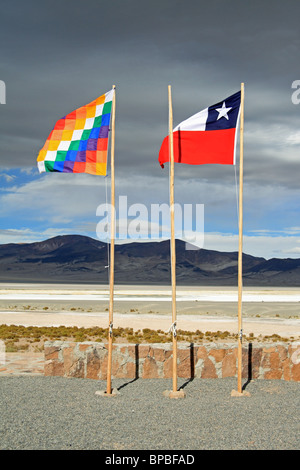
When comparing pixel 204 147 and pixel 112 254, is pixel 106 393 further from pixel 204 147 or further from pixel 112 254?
pixel 204 147

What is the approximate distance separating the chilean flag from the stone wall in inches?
200

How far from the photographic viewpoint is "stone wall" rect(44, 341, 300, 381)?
14117mm

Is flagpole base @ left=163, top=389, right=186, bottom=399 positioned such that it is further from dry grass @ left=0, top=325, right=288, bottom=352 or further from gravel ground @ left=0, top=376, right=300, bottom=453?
dry grass @ left=0, top=325, right=288, bottom=352

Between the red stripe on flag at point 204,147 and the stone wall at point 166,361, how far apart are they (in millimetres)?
5015

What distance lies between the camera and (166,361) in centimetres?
1416

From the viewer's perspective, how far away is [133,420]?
10219 millimetres

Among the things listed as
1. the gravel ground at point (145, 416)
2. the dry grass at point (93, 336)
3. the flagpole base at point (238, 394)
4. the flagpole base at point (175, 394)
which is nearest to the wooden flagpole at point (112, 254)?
the gravel ground at point (145, 416)

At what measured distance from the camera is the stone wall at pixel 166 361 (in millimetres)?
14117

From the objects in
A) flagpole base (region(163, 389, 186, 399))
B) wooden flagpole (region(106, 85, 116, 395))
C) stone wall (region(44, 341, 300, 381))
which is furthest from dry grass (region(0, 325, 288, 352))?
flagpole base (region(163, 389, 186, 399))

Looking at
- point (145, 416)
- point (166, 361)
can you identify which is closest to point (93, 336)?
point (166, 361)

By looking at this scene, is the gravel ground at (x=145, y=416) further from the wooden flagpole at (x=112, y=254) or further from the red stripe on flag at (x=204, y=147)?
the red stripe on flag at (x=204, y=147)

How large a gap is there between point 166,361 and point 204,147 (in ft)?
19.1
